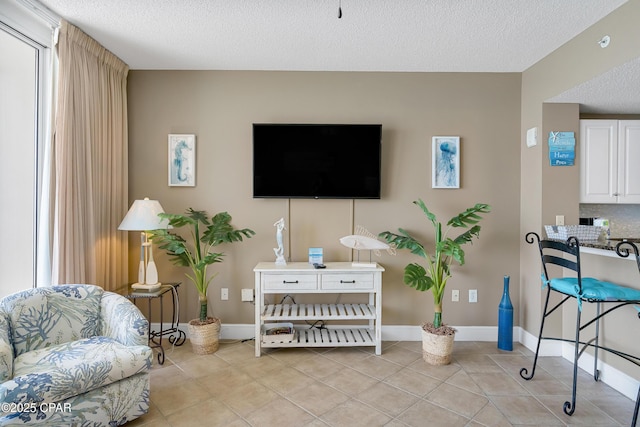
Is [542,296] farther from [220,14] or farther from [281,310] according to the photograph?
[220,14]

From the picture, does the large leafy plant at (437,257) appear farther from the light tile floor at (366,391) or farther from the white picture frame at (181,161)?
the white picture frame at (181,161)

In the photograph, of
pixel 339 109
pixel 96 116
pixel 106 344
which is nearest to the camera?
pixel 106 344

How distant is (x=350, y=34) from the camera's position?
2.34 meters

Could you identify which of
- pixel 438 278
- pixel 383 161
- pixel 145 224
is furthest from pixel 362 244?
pixel 145 224

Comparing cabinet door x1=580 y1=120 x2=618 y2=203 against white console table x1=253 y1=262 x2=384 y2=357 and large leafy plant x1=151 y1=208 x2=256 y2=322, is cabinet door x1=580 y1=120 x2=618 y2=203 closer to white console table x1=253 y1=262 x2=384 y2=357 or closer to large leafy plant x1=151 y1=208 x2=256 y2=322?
white console table x1=253 y1=262 x2=384 y2=357

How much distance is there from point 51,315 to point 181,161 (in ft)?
5.16

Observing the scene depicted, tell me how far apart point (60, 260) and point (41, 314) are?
47 centimetres

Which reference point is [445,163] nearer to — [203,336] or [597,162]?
→ [597,162]

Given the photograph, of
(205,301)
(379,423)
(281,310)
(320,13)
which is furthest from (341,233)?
(320,13)

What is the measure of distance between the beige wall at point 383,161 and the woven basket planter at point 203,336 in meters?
0.31

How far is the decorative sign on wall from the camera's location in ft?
8.65

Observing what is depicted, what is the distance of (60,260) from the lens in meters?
2.20

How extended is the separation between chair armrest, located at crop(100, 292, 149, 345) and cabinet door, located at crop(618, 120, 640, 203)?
12.6 feet

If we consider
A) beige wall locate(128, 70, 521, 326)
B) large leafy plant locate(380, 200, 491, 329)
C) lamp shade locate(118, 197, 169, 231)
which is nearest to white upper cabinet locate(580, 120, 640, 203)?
beige wall locate(128, 70, 521, 326)
